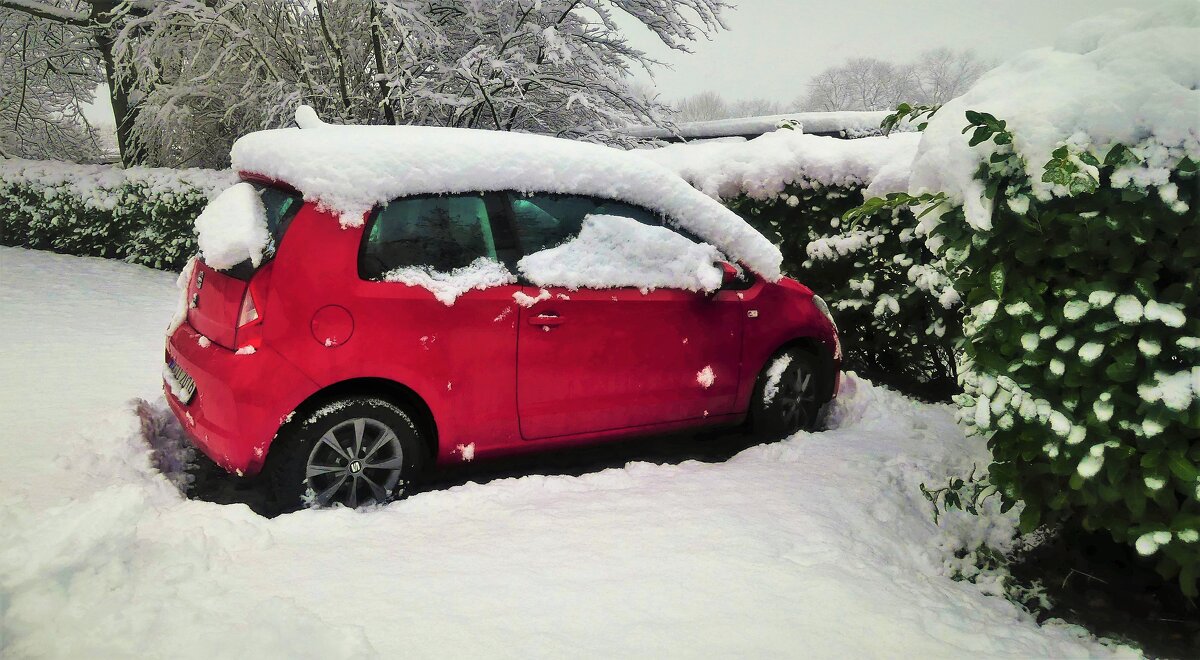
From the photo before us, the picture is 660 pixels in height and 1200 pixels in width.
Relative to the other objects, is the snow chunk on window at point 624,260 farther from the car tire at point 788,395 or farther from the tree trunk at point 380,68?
the tree trunk at point 380,68

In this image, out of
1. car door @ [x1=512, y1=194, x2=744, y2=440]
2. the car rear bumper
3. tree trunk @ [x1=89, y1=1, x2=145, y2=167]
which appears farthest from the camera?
tree trunk @ [x1=89, y1=1, x2=145, y2=167]

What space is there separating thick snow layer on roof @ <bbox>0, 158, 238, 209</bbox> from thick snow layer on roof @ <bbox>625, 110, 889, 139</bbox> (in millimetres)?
5281

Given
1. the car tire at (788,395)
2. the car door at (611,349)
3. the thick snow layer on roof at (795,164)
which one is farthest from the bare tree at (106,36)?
the car tire at (788,395)

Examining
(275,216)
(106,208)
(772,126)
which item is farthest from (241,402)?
(772,126)

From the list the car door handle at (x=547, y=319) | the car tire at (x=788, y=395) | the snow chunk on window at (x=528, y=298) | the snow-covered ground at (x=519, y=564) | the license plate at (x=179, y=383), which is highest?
the snow chunk on window at (x=528, y=298)

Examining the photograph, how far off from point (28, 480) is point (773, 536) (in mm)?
3151

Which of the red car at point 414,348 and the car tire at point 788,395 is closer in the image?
the red car at point 414,348

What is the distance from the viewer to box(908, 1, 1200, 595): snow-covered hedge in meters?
2.23

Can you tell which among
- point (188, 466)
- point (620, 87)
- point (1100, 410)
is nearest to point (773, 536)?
point (1100, 410)

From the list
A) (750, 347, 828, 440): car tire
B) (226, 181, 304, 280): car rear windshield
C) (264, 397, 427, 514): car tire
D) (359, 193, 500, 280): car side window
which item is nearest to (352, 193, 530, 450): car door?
(359, 193, 500, 280): car side window

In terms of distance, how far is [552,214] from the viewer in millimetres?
3619

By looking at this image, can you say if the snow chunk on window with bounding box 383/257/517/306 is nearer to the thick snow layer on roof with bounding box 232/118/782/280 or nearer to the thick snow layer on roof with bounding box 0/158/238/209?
the thick snow layer on roof with bounding box 232/118/782/280

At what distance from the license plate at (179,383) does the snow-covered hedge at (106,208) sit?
5959 mm

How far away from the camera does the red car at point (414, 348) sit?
3.06m
